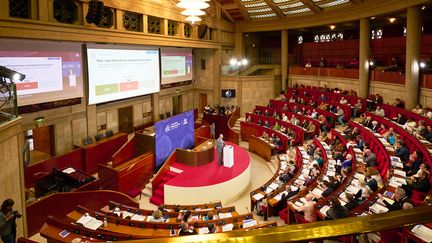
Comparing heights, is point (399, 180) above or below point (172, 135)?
below

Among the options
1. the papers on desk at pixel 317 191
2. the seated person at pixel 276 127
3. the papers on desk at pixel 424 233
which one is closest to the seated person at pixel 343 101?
the seated person at pixel 276 127

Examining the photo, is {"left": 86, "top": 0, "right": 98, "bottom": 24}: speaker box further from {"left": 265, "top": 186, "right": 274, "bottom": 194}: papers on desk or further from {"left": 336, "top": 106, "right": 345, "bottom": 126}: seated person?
{"left": 336, "top": 106, "right": 345, "bottom": 126}: seated person

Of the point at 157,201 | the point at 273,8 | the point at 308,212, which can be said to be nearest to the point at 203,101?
the point at 273,8

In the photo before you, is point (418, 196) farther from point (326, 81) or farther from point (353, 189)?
point (326, 81)

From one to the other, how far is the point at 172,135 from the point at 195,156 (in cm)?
150

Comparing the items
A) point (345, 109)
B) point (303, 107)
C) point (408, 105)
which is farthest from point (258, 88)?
point (408, 105)

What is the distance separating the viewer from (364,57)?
17.5 metres

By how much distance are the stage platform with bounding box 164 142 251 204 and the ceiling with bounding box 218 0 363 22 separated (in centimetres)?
1115

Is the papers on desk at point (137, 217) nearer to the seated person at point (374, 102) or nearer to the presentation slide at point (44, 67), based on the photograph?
the presentation slide at point (44, 67)

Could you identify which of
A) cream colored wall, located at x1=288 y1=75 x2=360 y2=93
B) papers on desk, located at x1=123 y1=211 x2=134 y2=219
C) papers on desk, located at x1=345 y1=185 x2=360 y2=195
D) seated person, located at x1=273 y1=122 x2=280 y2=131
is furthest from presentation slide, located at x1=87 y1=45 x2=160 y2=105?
papers on desk, located at x1=345 y1=185 x2=360 y2=195

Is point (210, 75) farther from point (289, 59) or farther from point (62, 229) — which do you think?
point (62, 229)

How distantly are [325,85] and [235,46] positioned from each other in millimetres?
7932

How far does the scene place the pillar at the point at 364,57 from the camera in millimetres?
17328

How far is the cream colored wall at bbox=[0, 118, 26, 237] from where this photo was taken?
6.71m
